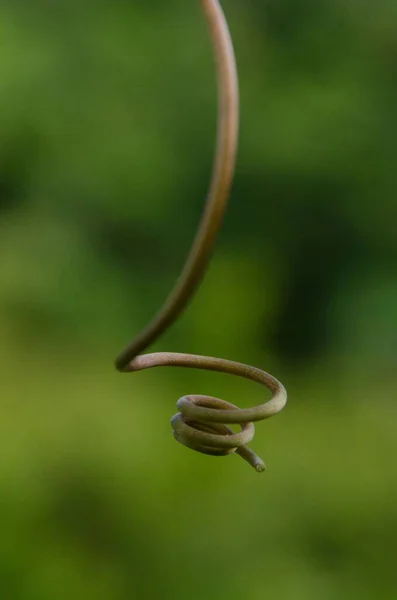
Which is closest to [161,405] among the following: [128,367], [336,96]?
[336,96]

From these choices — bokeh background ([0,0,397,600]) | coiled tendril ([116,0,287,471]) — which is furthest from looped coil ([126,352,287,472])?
bokeh background ([0,0,397,600])

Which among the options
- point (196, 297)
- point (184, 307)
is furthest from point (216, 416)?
point (196, 297)

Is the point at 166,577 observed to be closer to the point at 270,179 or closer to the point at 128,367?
the point at 270,179

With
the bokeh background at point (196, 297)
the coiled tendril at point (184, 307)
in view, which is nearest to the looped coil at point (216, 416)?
the coiled tendril at point (184, 307)

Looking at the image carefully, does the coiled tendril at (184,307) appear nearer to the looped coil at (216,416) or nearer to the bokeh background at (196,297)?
the looped coil at (216,416)

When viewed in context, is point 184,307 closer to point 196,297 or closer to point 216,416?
point 216,416

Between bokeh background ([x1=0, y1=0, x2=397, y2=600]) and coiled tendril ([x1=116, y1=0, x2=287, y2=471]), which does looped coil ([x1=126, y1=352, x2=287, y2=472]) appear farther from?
bokeh background ([x1=0, y1=0, x2=397, y2=600])
